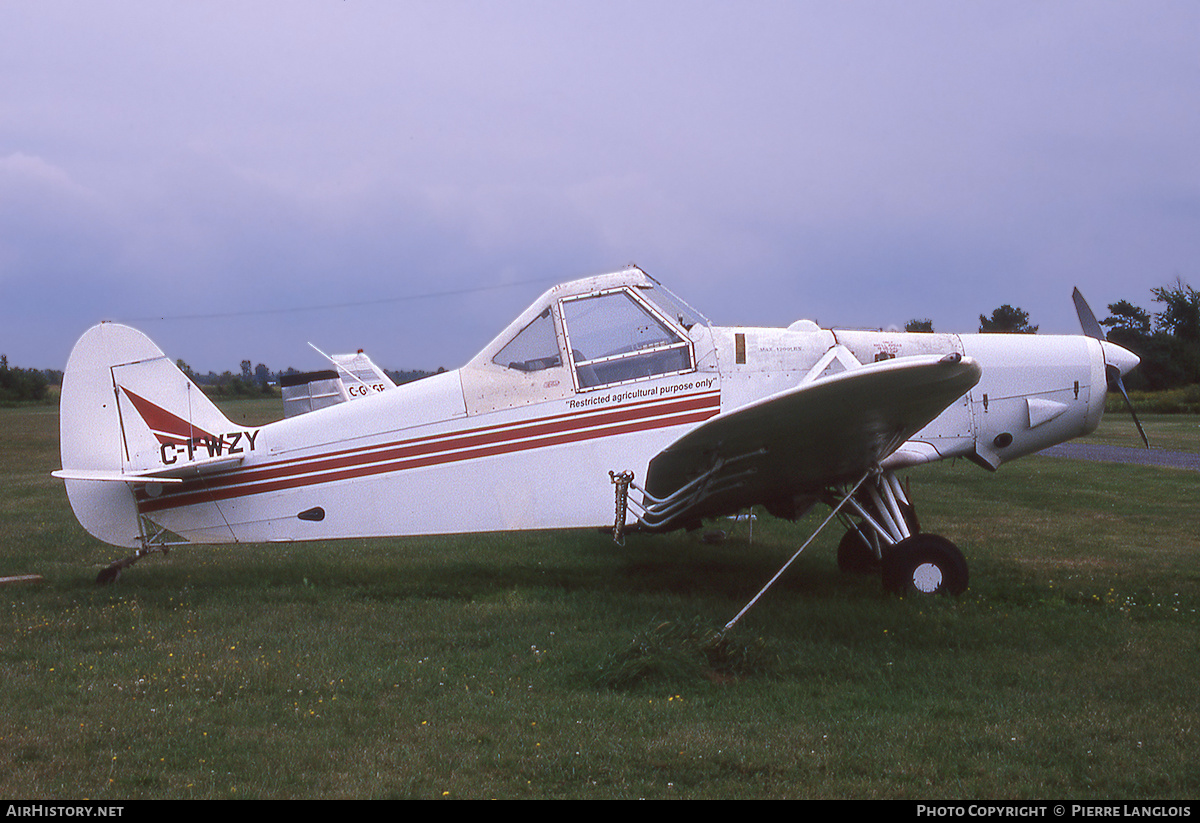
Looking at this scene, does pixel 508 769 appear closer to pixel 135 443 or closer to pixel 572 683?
pixel 572 683

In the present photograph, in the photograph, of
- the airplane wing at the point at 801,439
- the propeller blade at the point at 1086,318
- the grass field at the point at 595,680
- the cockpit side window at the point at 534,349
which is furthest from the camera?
the propeller blade at the point at 1086,318

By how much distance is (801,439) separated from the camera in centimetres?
539

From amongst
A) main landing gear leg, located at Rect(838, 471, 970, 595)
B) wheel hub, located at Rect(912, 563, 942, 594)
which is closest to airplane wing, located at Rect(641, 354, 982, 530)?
main landing gear leg, located at Rect(838, 471, 970, 595)

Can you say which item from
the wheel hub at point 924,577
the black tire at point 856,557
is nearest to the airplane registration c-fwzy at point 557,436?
the wheel hub at point 924,577

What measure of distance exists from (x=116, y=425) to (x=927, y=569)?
268 inches

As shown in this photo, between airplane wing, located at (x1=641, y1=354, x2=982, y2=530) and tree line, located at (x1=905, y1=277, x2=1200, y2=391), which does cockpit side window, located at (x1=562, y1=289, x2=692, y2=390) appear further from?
tree line, located at (x1=905, y1=277, x2=1200, y2=391)

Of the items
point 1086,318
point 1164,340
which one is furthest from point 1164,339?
point 1086,318

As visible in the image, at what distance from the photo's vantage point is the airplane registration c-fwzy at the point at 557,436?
6.34 m

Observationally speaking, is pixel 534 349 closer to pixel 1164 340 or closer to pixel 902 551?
pixel 902 551

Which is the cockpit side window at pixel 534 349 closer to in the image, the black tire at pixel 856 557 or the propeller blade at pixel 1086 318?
the black tire at pixel 856 557

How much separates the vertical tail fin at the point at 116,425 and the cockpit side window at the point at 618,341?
3.30 m

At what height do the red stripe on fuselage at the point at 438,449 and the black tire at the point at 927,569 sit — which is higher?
the red stripe on fuselage at the point at 438,449

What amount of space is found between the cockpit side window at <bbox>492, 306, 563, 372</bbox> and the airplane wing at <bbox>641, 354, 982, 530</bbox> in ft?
4.38

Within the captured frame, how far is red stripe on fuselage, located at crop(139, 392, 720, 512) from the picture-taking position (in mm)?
6359
